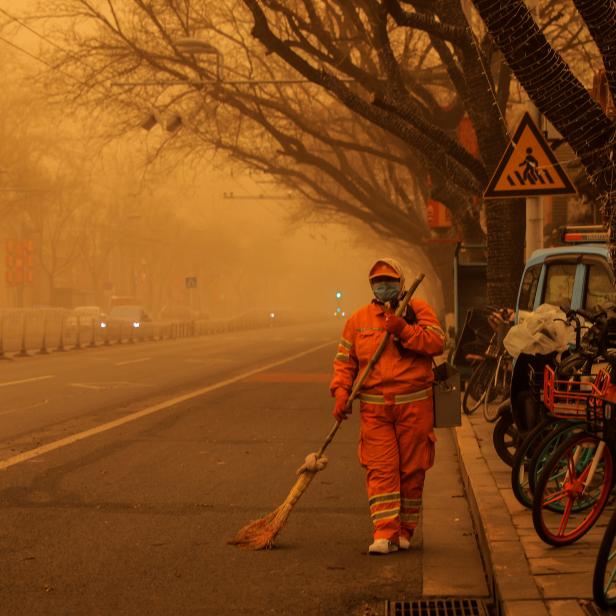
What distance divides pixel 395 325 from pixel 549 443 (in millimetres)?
1184

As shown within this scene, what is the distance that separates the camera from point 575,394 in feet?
21.4

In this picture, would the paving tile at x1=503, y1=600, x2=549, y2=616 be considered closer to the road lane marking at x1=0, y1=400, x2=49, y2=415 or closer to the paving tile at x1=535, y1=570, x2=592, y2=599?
the paving tile at x1=535, y1=570, x2=592, y2=599

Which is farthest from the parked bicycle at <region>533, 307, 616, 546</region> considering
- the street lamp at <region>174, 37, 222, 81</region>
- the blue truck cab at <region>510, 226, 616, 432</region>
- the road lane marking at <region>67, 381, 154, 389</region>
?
the street lamp at <region>174, 37, 222, 81</region>

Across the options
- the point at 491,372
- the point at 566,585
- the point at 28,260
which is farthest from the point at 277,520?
the point at 28,260

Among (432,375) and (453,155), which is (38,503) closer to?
(432,375)

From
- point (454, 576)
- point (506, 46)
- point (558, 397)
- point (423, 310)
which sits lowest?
point (454, 576)

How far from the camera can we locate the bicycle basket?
6.38 m

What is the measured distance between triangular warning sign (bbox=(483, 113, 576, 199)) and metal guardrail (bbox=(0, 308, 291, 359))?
21.7m

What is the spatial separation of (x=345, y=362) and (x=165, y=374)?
1609 cm

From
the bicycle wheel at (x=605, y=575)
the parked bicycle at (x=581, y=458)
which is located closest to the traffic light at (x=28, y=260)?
the parked bicycle at (x=581, y=458)

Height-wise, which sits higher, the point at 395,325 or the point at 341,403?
the point at 395,325

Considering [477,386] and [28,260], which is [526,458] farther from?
[28,260]

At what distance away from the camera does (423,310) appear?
7.11m

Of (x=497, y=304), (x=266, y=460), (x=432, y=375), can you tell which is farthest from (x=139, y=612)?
(x=497, y=304)
